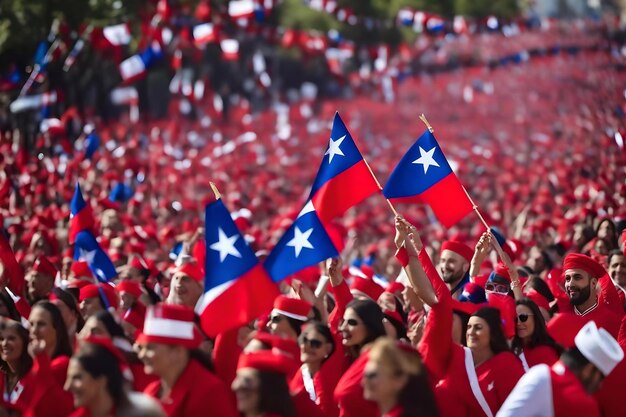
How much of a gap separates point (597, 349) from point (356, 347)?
6.33 feet

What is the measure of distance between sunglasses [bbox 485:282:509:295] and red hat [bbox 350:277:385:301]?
2.94 feet

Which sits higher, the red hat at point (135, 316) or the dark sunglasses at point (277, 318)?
the dark sunglasses at point (277, 318)

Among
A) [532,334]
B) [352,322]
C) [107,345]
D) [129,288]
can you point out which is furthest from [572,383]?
[129,288]

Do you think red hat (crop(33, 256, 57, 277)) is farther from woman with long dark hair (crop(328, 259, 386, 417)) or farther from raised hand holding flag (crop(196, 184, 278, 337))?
woman with long dark hair (crop(328, 259, 386, 417))

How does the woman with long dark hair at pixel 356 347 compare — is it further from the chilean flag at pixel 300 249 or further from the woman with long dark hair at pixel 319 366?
the chilean flag at pixel 300 249

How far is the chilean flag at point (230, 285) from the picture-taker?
8.26 meters

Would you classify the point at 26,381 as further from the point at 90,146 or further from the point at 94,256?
the point at 90,146

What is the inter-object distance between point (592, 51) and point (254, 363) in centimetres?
4391

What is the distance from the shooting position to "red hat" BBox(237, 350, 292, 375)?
680 cm

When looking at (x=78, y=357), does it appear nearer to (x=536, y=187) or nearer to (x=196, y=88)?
(x=536, y=187)

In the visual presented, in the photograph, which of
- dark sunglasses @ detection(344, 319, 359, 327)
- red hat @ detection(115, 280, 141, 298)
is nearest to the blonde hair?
dark sunglasses @ detection(344, 319, 359, 327)

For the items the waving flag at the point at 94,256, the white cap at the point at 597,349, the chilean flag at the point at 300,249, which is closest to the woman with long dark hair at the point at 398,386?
the white cap at the point at 597,349

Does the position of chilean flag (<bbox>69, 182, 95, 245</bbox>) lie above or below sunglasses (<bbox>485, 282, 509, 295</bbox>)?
below

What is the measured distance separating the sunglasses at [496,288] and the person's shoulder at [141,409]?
191 inches
